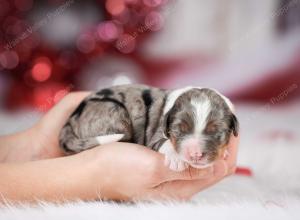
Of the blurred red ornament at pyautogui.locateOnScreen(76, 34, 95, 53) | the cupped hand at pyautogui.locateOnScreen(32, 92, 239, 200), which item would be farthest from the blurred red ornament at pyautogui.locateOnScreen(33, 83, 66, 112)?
the cupped hand at pyautogui.locateOnScreen(32, 92, 239, 200)

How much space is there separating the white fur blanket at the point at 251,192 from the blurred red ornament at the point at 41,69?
712 mm

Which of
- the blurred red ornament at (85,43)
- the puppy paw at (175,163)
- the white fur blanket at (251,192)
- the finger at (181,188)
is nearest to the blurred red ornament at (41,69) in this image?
the blurred red ornament at (85,43)

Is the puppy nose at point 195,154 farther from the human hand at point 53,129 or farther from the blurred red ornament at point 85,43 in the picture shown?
the blurred red ornament at point 85,43

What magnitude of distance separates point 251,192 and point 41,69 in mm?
2913

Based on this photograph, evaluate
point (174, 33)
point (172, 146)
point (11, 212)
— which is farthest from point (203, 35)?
point (11, 212)

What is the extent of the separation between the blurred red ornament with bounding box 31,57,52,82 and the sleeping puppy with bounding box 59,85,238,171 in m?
2.36

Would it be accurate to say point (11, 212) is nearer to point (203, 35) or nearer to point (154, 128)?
point (154, 128)

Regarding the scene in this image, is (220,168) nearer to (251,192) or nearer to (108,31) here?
(251,192)

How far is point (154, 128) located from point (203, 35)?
108 inches

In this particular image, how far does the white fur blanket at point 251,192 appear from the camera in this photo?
228cm

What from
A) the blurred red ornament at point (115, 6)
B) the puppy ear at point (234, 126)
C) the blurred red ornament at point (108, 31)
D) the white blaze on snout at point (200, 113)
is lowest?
the puppy ear at point (234, 126)

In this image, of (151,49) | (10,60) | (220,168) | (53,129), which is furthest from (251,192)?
(10,60)

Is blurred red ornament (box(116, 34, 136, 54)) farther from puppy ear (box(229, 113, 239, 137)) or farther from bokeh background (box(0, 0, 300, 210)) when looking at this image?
puppy ear (box(229, 113, 239, 137))

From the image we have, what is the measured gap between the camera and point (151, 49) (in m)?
5.29
